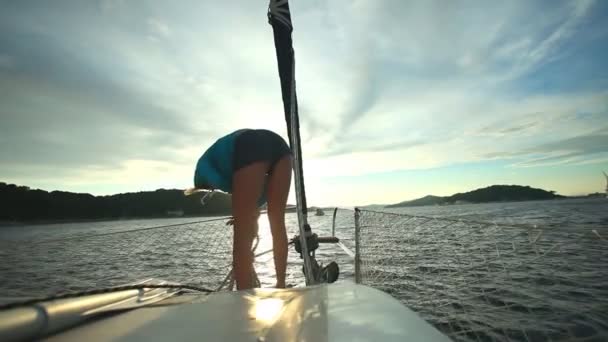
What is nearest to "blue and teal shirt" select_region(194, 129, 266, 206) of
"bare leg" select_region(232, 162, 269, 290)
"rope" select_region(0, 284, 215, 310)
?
"bare leg" select_region(232, 162, 269, 290)

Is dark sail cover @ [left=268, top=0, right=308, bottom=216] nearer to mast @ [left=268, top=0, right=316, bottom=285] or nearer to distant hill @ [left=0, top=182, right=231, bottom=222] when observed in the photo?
mast @ [left=268, top=0, right=316, bottom=285]

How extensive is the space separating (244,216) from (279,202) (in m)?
0.47

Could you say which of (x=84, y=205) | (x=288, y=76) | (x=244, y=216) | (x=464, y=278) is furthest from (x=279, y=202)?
(x=84, y=205)

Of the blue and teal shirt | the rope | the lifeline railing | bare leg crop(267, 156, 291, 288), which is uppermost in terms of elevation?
the blue and teal shirt

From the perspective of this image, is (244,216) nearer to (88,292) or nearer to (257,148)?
(257,148)

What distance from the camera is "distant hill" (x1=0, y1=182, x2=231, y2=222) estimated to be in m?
77.4

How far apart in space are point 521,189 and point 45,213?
670 feet

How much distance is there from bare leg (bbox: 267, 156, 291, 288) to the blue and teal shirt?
0.45ft

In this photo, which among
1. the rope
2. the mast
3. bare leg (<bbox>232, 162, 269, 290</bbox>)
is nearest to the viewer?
the rope

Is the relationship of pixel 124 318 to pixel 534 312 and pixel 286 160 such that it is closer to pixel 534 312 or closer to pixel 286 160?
pixel 286 160

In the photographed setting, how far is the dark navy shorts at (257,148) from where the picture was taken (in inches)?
87.1

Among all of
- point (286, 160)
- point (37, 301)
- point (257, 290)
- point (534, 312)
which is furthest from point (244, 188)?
point (534, 312)

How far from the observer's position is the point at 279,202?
2.47 meters

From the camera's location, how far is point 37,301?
98cm
